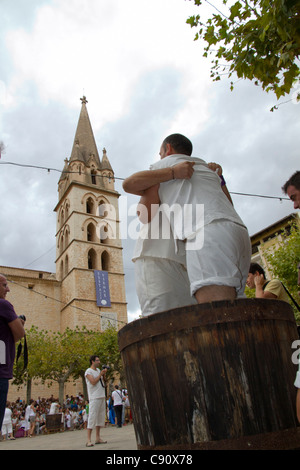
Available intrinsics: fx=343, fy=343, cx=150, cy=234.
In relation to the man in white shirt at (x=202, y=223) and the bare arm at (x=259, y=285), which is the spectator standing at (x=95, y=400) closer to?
the bare arm at (x=259, y=285)

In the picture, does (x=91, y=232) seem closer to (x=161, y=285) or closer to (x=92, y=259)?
(x=92, y=259)

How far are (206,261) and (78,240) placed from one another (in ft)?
119

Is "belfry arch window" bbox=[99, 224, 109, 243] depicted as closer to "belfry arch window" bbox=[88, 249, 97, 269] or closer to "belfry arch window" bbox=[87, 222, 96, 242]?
"belfry arch window" bbox=[87, 222, 96, 242]

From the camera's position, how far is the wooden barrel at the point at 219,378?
1.44m

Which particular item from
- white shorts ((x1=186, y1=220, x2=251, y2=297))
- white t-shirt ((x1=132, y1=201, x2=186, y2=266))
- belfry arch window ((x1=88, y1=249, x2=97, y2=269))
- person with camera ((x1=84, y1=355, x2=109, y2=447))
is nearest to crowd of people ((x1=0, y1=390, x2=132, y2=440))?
person with camera ((x1=84, y1=355, x2=109, y2=447))

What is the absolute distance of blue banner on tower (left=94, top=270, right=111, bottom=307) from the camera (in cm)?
3466

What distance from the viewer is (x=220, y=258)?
179 cm

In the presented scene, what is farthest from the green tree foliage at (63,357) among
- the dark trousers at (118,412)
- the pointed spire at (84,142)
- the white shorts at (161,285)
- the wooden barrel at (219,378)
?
the pointed spire at (84,142)

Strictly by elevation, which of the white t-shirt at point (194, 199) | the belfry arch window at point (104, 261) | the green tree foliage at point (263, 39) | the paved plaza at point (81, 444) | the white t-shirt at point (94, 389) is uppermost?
the belfry arch window at point (104, 261)

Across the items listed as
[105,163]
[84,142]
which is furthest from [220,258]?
[84,142]

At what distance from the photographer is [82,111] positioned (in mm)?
49719

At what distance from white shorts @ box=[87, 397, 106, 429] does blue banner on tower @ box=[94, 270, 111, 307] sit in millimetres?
28369

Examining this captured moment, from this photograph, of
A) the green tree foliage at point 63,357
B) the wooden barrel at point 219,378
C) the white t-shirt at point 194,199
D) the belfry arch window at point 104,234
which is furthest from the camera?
the belfry arch window at point 104,234

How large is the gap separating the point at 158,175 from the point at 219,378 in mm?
1183
